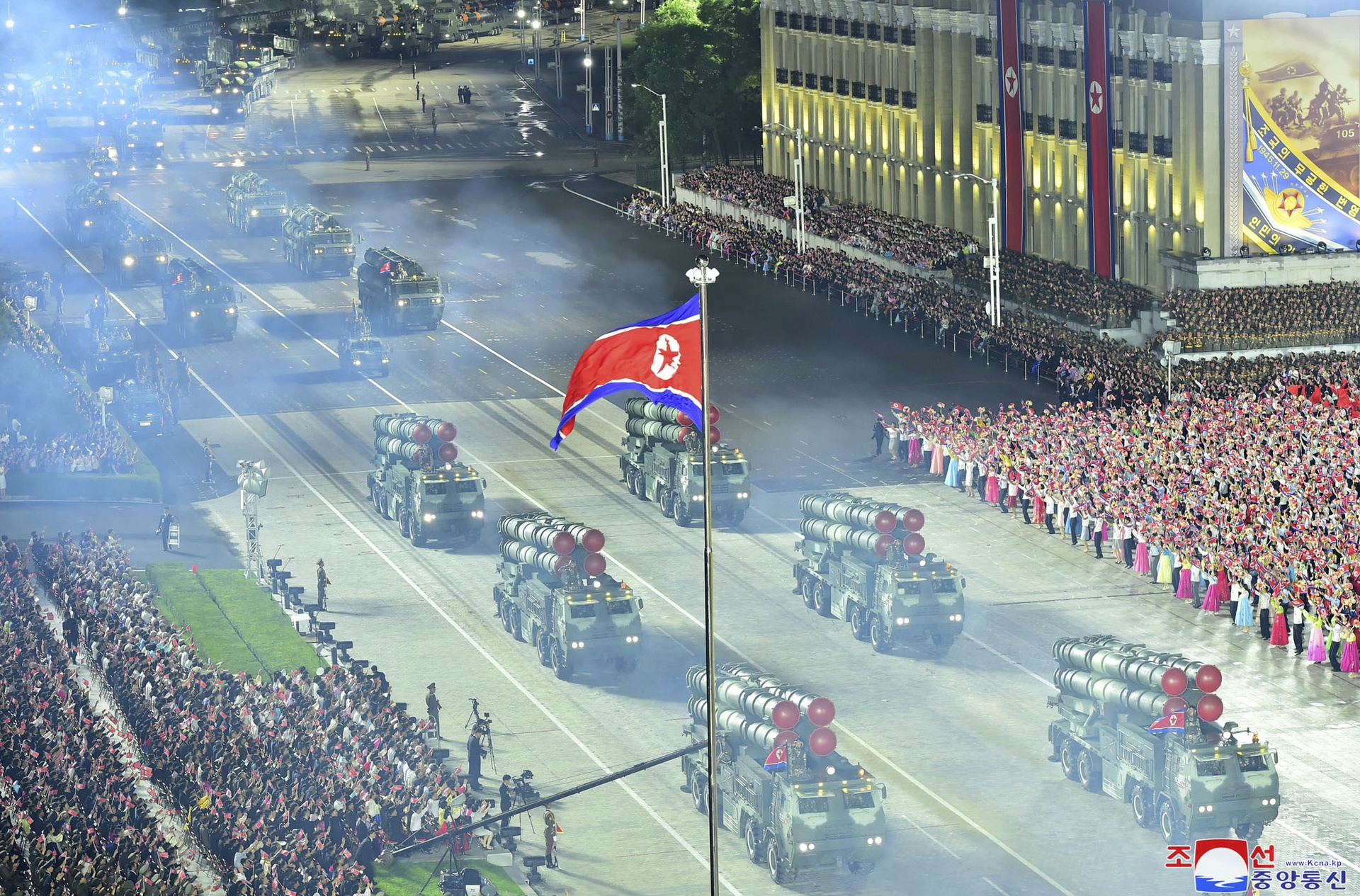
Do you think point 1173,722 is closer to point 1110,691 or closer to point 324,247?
point 1110,691

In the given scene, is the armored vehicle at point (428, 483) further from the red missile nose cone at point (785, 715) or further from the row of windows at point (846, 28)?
the row of windows at point (846, 28)

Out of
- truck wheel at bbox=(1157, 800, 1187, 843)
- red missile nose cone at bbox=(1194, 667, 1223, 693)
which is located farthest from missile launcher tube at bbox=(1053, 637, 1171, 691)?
truck wheel at bbox=(1157, 800, 1187, 843)

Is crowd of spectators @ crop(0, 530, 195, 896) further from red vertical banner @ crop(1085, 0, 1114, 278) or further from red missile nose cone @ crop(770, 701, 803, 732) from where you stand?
red vertical banner @ crop(1085, 0, 1114, 278)

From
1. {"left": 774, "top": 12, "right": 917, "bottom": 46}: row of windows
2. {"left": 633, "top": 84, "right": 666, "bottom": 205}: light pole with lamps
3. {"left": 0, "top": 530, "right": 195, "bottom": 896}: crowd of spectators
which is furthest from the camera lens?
{"left": 633, "top": 84, "right": 666, "bottom": 205}: light pole with lamps

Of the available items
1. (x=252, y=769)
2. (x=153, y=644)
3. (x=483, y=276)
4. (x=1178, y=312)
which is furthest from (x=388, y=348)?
(x=252, y=769)

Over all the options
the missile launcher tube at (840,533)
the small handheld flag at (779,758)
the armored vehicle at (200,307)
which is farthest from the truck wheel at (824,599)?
the armored vehicle at (200,307)

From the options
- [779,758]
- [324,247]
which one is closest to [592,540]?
[779,758]
